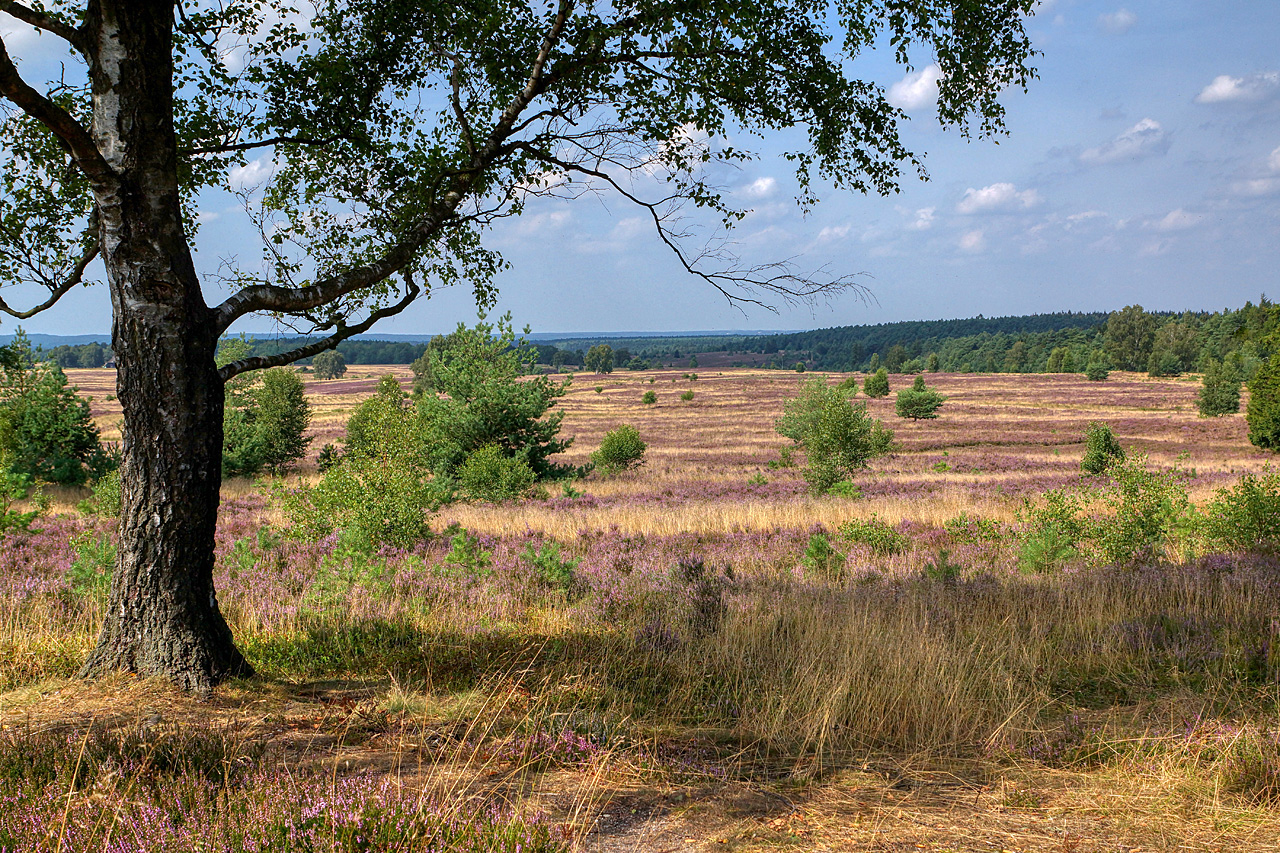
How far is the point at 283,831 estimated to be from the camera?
2.82 meters

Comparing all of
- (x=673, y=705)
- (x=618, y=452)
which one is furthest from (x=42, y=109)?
(x=618, y=452)

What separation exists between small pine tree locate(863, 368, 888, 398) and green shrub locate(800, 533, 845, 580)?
77.2 metres

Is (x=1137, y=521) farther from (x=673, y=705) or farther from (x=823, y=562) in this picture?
(x=673, y=705)

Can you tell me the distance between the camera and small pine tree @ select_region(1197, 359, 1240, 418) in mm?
60438

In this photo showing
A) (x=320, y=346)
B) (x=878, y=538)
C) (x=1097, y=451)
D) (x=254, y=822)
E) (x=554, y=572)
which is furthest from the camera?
(x=1097, y=451)

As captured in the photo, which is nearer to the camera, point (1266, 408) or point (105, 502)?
point (105, 502)

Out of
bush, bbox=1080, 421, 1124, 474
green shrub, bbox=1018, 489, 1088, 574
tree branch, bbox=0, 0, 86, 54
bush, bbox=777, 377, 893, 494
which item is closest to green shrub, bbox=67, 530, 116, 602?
tree branch, bbox=0, 0, 86, 54

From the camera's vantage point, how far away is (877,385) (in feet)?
283

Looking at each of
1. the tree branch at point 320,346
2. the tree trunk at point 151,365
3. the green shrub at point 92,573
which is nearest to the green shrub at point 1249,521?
the tree branch at point 320,346

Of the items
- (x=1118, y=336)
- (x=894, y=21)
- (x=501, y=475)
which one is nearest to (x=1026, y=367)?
(x=1118, y=336)

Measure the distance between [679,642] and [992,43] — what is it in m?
6.28

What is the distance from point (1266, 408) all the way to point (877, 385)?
46.7 m

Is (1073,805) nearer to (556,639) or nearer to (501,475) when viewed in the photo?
(556,639)

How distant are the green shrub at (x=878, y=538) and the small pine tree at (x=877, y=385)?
245 ft
